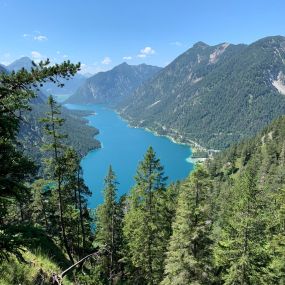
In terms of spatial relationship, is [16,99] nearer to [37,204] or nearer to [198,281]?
[198,281]

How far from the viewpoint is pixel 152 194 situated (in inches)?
1451

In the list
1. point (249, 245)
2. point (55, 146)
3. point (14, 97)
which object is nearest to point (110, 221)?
point (55, 146)

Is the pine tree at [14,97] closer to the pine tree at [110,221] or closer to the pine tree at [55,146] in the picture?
the pine tree at [55,146]

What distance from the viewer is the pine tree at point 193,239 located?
99.3ft

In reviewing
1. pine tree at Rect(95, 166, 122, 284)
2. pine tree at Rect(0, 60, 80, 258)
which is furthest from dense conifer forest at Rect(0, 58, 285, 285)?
pine tree at Rect(95, 166, 122, 284)

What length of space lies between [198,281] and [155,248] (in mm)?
7892

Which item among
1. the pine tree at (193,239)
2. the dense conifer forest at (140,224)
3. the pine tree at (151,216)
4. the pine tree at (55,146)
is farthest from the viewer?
the pine tree at (151,216)

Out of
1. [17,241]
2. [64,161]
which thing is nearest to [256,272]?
[64,161]

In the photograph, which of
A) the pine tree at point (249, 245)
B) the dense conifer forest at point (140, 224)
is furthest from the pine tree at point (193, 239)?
the pine tree at point (249, 245)

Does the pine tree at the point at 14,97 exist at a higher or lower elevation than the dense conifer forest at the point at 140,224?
higher

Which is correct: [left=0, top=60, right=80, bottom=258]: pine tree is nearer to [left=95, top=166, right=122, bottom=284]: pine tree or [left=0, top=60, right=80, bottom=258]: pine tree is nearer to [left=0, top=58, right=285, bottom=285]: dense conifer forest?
[left=0, top=58, right=285, bottom=285]: dense conifer forest

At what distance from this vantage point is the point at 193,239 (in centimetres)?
3014

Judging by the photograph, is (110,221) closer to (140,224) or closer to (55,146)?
(140,224)

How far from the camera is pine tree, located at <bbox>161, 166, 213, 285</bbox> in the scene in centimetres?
3027
